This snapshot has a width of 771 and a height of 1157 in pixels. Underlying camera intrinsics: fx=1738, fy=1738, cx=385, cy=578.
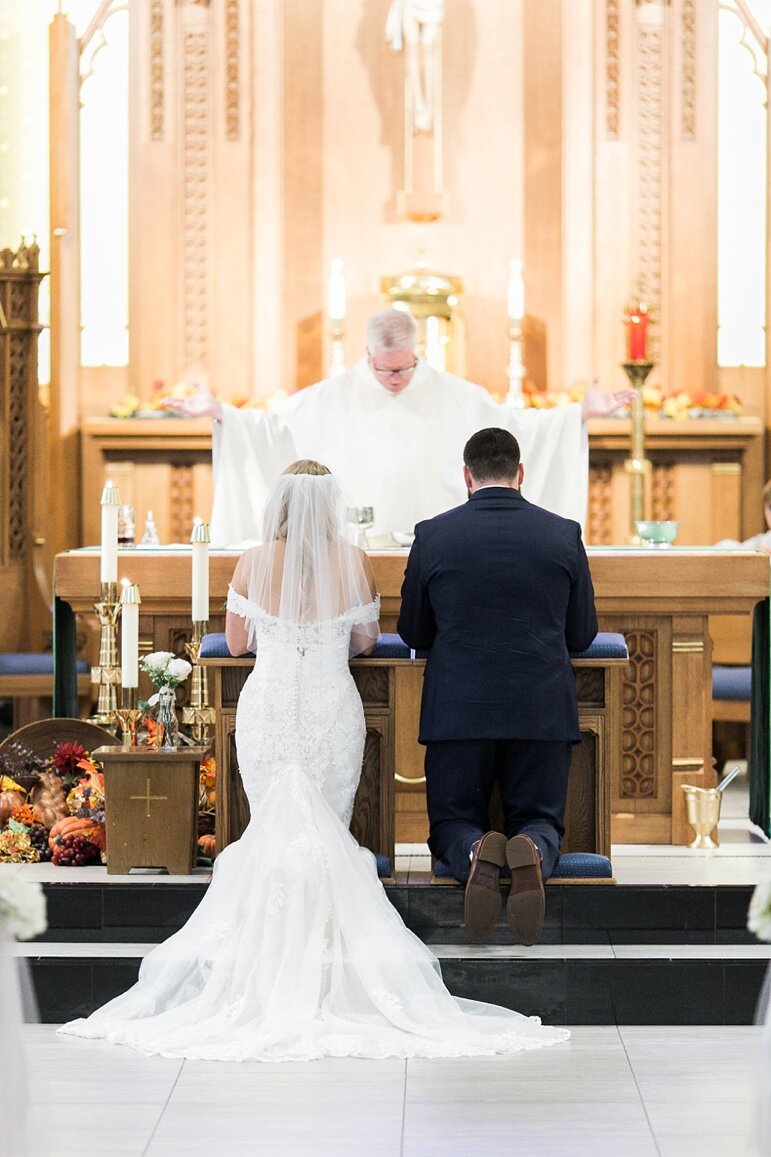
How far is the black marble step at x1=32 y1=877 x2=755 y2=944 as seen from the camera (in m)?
5.26

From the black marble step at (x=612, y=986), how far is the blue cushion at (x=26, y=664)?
3.38 metres

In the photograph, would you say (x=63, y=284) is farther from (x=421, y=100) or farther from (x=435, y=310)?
(x=421, y=100)

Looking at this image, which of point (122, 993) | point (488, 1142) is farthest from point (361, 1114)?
point (122, 993)

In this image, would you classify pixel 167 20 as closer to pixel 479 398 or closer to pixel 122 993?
pixel 479 398

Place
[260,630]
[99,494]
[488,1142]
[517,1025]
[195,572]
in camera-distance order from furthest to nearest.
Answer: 1. [99,494]
2. [195,572]
3. [260,630]
4. [517,1025]
5. [488,1142]

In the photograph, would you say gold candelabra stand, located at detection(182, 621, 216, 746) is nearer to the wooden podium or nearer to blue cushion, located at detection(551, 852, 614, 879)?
the wooden podium

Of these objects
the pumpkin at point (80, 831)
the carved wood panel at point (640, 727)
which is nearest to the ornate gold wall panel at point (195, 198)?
the carved wood panel at point (640, 727)

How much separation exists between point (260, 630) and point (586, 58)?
221 inches

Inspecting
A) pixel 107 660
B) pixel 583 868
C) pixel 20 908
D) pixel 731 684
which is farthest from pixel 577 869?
pixel 731 684

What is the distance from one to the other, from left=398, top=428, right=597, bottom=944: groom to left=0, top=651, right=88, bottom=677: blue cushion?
3396mm

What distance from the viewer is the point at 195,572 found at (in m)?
5.85

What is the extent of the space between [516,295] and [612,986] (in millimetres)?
5240

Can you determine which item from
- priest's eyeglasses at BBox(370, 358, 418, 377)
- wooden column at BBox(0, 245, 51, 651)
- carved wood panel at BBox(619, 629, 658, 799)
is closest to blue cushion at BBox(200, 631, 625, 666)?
carved wood panel at BBox(619, 629, 658, 799)

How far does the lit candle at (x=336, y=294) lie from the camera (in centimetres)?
945
